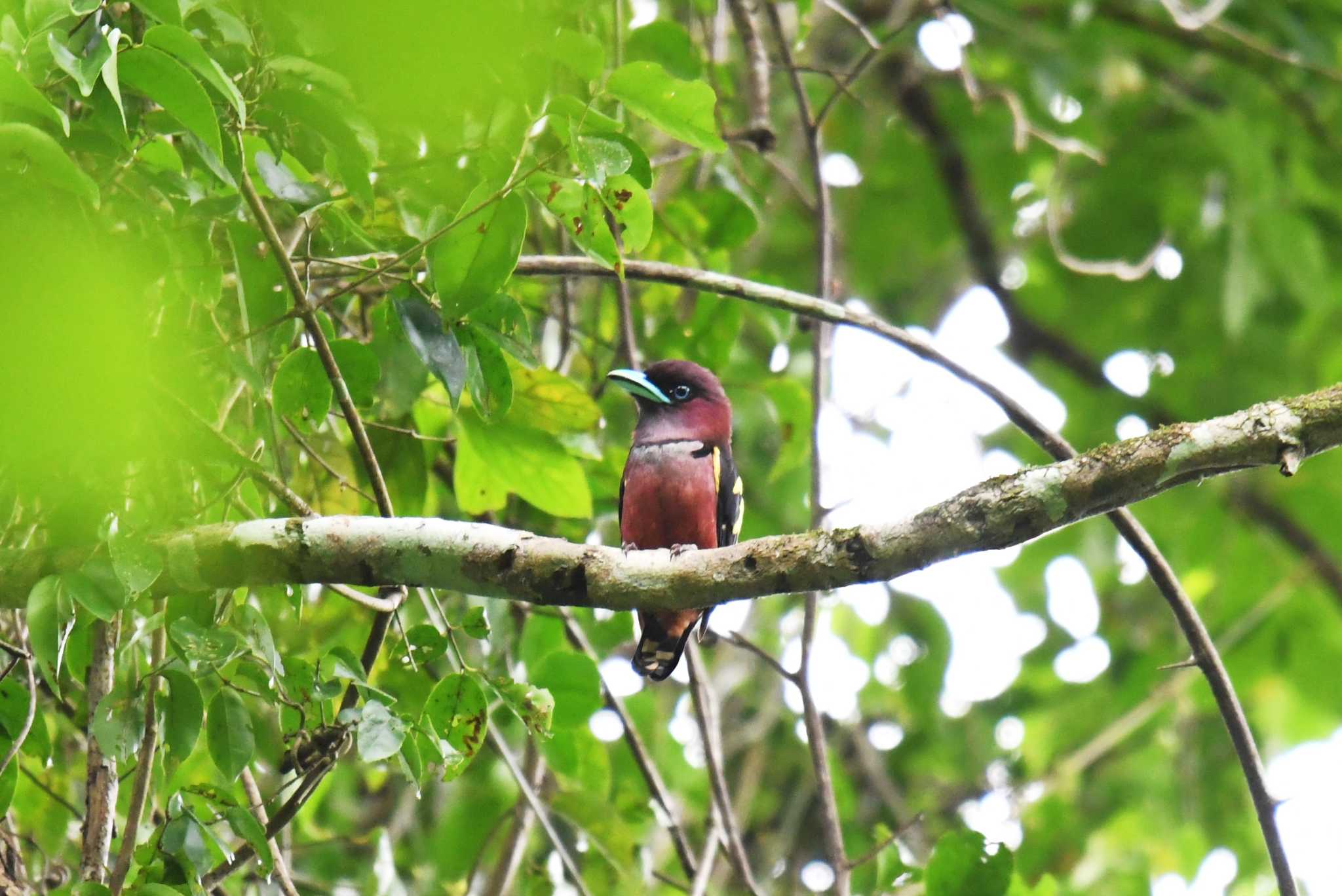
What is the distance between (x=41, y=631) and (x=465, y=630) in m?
0.85

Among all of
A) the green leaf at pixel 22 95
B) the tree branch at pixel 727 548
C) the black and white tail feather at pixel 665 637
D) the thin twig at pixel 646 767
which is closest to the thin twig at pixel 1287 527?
the black and white tail feather at pixel 665 637

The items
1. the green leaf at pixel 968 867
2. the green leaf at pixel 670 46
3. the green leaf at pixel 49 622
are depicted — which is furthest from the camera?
the green leaf at pixel 670 46

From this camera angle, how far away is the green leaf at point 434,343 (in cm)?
276

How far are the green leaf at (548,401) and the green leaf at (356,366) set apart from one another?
1.80 ft

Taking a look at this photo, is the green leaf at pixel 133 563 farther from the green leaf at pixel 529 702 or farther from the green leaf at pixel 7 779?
the green leaf at pixel 529 702

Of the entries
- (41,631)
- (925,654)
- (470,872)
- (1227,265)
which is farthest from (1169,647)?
(41,631)

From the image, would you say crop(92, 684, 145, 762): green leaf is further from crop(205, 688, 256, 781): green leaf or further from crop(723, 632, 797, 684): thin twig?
crop(723, 632, 797, 684): thin twig

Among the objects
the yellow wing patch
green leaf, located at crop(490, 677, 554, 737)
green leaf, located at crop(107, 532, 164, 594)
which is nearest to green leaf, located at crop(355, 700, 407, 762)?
green leaf, located at crop(490, 677, 554, 737)

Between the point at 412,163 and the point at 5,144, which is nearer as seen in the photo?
the point at 5,144

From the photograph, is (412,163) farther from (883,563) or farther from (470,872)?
(470,872)

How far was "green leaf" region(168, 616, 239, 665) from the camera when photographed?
261 cm

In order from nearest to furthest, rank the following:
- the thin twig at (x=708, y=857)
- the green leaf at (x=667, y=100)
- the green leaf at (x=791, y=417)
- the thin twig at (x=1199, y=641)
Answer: the green leaf at (x=667, y=100)
the thin twig at (x=1199, y=641)
the thin twig at (x=708, y=857)
the green leaf at (x=791, y=417)

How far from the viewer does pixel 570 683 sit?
3.90 m

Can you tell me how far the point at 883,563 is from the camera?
8.27ft
